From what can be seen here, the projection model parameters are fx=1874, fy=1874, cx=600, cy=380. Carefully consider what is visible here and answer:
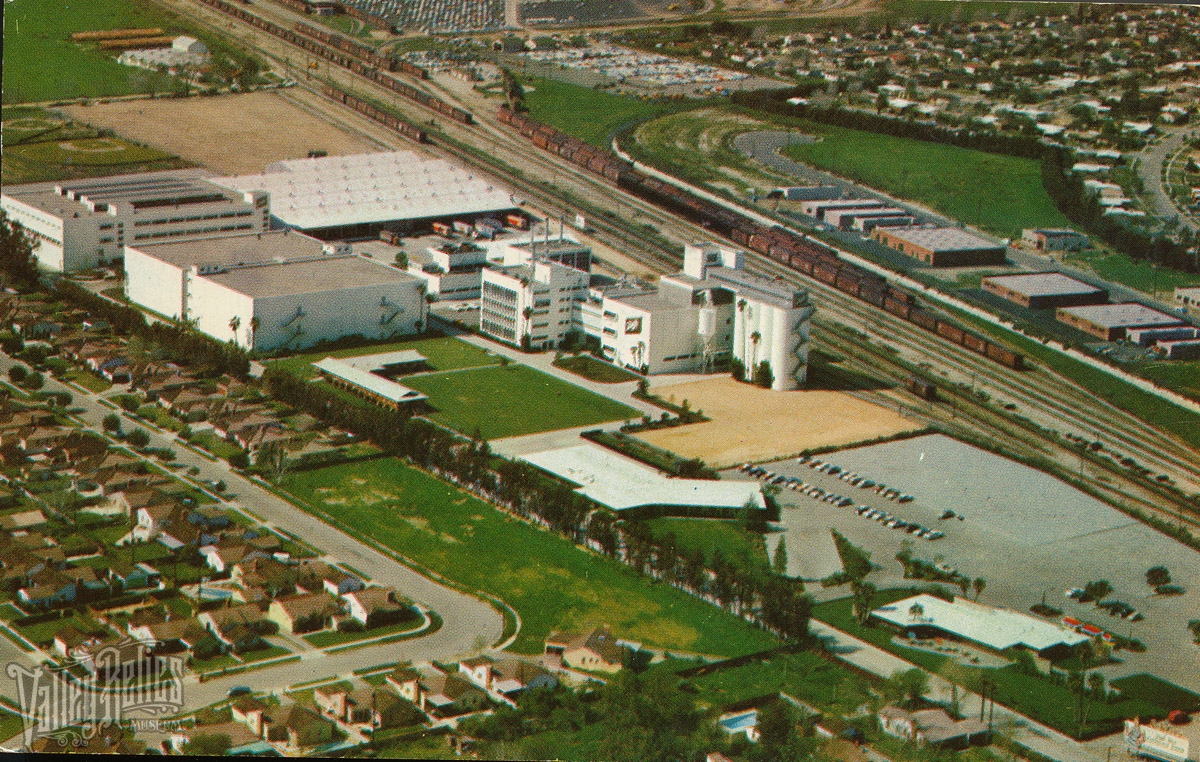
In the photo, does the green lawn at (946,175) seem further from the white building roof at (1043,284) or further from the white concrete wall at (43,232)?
the white concrete wall at (43,232)

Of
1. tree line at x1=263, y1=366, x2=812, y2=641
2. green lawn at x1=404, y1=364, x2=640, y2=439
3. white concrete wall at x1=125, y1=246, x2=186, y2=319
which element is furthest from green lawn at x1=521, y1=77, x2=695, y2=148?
tree line at x1=263, y1=366, x2=812, y2=641

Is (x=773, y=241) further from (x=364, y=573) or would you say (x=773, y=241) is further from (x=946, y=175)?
(x=364, y=573)

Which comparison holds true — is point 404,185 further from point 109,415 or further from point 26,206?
point 109,415

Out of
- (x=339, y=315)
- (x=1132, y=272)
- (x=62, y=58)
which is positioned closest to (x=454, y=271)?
(x=339, y=315)

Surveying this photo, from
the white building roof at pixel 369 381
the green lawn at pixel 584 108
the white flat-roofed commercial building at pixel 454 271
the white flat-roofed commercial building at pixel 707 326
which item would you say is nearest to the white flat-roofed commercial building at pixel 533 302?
the white flat-roofed commercial building at pixel 707 326

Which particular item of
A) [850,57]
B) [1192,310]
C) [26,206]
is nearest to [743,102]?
[850,57]

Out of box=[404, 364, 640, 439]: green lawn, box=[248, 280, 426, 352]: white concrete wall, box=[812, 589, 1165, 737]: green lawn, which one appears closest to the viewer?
box=[812, 589, 1165, 737]: green lawn

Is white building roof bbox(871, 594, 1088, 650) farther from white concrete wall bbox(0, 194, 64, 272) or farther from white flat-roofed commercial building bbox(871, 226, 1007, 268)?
white concrete wall bbox(0, 194, 64, 272)
